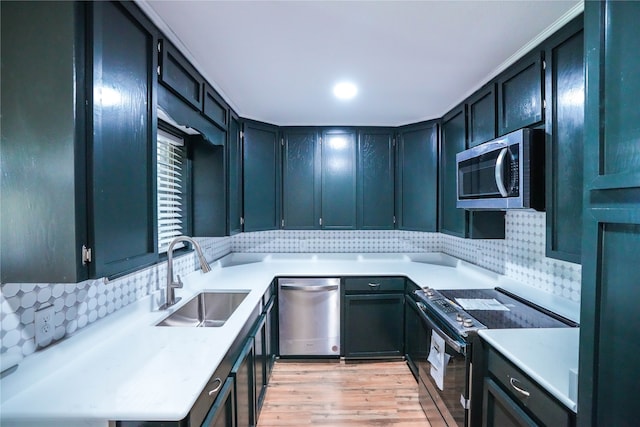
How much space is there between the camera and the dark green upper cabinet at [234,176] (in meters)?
2.31

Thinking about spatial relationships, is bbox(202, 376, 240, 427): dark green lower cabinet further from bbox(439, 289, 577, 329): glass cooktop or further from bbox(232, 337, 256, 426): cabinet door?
bbox(439, 289, 577, 329): glass cooktop

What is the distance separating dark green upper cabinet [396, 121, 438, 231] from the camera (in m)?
2.59

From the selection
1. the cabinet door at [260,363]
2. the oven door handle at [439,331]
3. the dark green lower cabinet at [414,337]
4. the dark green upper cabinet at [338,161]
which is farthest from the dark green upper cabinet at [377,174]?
the cabinet door at [260,363]

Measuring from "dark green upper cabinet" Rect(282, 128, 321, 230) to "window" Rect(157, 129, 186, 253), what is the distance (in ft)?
3.31

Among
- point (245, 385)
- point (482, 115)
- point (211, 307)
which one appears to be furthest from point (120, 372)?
point (482, 115)

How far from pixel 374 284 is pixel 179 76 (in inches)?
87.1

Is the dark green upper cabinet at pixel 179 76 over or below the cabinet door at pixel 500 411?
over

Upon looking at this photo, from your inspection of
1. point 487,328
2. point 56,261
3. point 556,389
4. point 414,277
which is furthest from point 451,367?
point 56,261

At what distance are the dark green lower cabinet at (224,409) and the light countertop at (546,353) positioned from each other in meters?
1.24

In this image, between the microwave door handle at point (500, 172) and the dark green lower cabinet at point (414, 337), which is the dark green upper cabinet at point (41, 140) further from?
the dark green lower cabinet at point (414, 337)

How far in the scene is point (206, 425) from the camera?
38.6 inches

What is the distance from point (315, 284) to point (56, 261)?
6.37 feet

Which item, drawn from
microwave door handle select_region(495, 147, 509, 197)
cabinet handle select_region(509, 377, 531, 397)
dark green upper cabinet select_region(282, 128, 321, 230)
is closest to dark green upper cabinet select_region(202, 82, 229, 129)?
dark green upper cabinet select_region(282, 128, 321, 230)

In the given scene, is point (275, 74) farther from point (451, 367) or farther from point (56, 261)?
point (451, 367)
